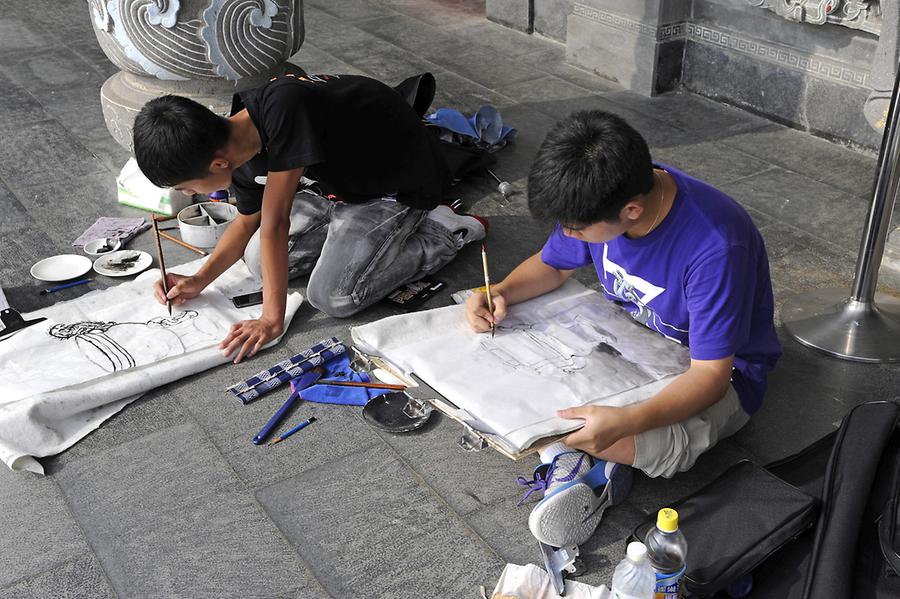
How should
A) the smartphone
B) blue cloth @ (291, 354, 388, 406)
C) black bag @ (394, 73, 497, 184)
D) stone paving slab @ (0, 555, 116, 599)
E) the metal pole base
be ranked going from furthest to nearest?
black bag @ (394, 73, 497, 184) → the smartphone → the metal pole base → blue cloth @ (291, 354, 388, 406) → stone paving slab @ (0, 555, 116, 599)

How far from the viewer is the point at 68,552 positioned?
2.57m

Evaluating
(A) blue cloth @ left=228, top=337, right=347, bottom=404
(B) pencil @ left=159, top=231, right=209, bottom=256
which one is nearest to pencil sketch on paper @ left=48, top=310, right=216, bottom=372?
(A) blue cloth @ left=228, top=337, right=347, bottom=404

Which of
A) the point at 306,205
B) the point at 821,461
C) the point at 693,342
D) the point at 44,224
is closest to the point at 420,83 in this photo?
the point at 306,205

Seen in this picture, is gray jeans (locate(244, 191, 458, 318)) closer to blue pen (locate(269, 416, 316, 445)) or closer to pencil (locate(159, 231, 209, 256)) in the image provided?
pencil (locate(159, 231, 209, 256))

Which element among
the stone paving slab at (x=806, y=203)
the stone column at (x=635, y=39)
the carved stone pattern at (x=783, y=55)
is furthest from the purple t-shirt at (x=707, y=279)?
the stone column at (x=635, y=39)

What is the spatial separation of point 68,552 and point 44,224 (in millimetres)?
2189

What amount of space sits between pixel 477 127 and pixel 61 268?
211cm

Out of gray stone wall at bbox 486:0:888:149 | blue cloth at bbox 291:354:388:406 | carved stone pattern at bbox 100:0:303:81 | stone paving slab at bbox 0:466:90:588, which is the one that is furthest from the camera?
gray stone wall at bbox 486:0:888:149

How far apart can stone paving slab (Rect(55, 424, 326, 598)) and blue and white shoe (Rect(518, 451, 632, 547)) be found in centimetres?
60

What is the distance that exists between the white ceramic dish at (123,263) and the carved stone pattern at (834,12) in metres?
3.32

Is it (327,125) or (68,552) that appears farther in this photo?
(327,125)

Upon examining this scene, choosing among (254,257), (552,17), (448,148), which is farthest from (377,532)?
(552,17)

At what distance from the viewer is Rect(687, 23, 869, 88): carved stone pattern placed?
473 centimetres

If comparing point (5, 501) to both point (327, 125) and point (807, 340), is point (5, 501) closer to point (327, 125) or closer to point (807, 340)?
point (327, 125)
